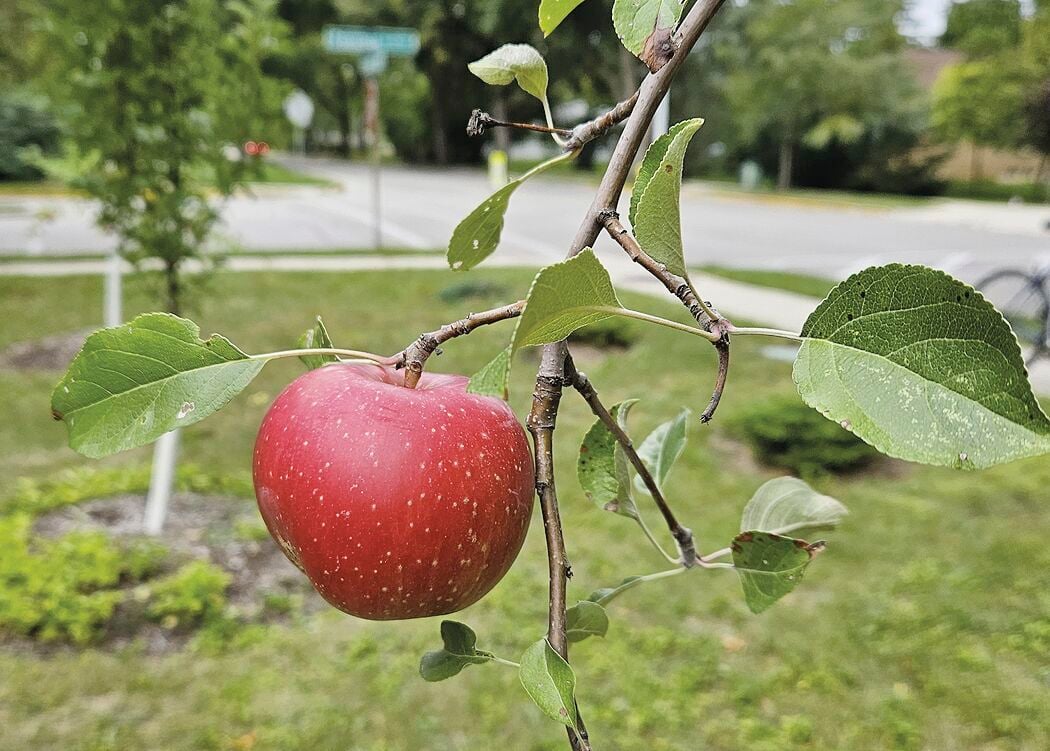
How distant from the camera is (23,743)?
2.24 metres

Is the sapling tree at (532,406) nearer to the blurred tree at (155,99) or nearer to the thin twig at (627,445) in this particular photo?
the thin twig at (627,445)

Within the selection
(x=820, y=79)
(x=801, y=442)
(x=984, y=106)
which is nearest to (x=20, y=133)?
(x=820, y=79)

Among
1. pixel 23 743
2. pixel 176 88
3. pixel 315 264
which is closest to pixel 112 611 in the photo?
pixel 23 743

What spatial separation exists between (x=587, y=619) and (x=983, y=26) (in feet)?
116

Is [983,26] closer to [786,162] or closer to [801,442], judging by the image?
[786,162]

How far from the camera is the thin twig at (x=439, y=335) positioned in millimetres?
412

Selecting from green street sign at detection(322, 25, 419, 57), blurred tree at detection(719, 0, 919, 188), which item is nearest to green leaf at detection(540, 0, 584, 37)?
green street sign at detection(322, 25, 419, 57)

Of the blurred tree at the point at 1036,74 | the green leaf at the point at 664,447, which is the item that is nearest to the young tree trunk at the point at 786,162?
the blurred tree at the point at 1036,74

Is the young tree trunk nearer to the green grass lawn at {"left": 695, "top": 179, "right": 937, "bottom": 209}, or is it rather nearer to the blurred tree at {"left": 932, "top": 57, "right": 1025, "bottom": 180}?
the green grass lawn at {"left": 695, "top": 179, "right": 937, "bottom": 209}

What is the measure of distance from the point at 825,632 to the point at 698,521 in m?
0.74

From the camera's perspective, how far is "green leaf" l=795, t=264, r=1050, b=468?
0.33m

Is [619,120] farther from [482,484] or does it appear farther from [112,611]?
[112,611]

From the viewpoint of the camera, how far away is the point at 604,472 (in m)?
0.59

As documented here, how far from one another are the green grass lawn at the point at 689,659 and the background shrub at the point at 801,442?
92 mm
